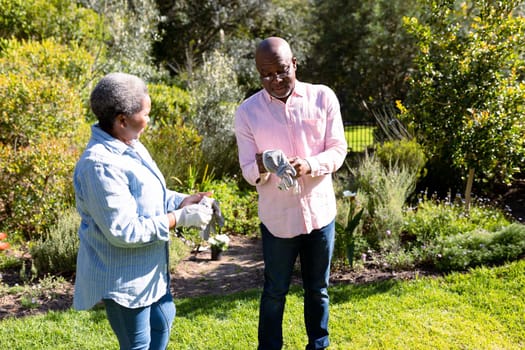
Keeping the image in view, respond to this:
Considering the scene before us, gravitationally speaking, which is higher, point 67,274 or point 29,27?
point 29,27

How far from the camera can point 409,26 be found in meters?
4.98

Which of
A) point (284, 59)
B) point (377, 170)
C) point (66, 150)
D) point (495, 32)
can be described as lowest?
point (377, 170)

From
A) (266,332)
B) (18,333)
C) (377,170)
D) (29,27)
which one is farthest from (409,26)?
(29,27)

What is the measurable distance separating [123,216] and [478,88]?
3841 millimetres

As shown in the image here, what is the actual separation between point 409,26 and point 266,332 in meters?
3.34

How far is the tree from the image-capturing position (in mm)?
4738

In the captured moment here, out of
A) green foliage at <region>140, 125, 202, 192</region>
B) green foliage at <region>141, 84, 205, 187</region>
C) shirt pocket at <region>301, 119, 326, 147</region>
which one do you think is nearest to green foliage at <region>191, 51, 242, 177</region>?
green foliage at <region>141, 84, 205, 187</region>

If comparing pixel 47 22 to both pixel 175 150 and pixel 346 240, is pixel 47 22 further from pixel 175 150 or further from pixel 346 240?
pixel 346 240

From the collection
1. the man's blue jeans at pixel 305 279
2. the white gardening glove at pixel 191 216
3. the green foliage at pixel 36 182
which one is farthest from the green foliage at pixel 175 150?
the white gardening glove at pixel 191 216

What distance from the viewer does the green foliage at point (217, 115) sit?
7.15 meters

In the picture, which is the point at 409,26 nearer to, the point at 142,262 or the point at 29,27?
the point at 142,262

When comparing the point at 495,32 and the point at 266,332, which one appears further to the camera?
the point at 495,32

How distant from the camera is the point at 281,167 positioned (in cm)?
256

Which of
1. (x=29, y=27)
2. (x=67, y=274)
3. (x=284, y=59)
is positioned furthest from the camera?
(x=29, y=27)
